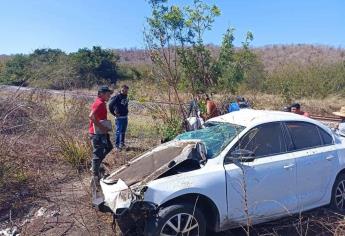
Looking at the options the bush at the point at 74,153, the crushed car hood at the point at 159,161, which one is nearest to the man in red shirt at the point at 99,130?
the bush at the point at 74,153

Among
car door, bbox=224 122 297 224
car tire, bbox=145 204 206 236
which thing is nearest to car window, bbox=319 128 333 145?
car door, bbox=224 122 297 224

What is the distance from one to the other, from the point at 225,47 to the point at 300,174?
7.14 m

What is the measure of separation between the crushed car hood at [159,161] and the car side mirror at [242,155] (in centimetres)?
36

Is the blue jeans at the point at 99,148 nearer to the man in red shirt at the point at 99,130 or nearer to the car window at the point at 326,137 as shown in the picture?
the man in red shirt at the point at 99,130

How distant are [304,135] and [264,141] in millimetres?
740

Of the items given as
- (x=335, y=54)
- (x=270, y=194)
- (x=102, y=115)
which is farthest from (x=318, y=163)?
(x=335, y=54)

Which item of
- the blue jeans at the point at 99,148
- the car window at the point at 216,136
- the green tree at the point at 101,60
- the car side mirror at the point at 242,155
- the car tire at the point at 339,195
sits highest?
the green tree at the point at 101,60

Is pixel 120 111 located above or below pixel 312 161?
above

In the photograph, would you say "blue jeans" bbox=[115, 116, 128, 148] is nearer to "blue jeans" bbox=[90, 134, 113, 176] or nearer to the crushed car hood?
"blue jeans" bbox=[90, 134, 113, 176]

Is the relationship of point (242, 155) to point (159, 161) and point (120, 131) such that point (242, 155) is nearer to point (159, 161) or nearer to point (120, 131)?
point (159, 161)

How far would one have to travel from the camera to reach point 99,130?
773 centimetres

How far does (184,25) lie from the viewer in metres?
11.8

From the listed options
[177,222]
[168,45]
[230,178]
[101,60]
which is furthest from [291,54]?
[177,222]

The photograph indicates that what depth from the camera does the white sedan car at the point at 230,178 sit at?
490cm
